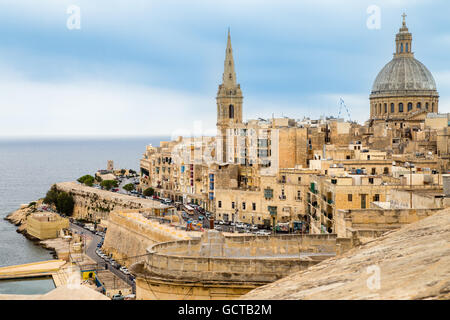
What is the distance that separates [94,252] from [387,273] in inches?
1622

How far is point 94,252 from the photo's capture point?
45.7 meters

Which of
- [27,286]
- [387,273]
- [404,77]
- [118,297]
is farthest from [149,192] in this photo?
[387,273]

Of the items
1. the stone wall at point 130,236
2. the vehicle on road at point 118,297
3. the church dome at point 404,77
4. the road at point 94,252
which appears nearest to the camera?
the vehicle on road at point 118,297

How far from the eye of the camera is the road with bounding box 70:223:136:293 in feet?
115

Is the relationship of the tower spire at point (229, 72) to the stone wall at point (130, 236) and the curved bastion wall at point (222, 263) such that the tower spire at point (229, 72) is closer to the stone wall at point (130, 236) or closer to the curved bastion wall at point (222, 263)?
the stone wall at point (130, 236)

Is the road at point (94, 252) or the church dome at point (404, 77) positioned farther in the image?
the church dome at point (404, 77)

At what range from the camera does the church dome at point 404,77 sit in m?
73.2

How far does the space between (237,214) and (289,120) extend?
18790 millimetres

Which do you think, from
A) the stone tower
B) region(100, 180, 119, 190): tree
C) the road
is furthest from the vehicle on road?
region(100, 180, 119, 190): tree

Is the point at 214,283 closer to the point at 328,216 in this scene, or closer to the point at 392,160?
the point at 328,216

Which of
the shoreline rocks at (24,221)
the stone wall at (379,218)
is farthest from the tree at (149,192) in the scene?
the stone wall at (379,218)

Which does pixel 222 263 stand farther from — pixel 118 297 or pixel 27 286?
pixel 27 286

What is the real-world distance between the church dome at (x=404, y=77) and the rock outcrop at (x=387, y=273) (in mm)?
66726
